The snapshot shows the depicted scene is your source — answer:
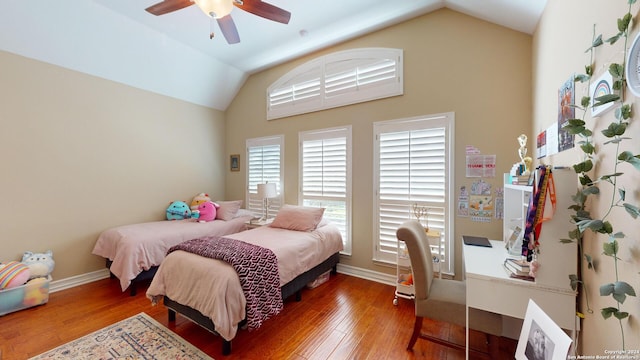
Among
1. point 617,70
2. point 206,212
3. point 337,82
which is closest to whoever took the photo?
point 617,70

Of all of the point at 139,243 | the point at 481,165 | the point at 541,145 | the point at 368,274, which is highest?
the point at 541,145

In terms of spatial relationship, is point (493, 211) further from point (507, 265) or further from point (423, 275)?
point (423, 275)

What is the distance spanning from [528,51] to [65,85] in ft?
16.9

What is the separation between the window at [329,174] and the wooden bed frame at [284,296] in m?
0.38

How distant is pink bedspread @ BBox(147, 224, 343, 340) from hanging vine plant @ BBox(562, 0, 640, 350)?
1934 millimetres

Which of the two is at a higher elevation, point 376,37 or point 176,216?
point 376,37

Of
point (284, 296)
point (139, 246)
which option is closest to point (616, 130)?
point (284, 296)

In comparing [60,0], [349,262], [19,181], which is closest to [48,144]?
[19,181]

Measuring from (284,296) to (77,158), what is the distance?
315cm

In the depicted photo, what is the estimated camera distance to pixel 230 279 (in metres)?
1.75

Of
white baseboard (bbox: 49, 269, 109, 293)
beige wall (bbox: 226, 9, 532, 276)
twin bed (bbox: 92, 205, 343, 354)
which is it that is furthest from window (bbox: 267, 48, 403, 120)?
white baseboard (bbox: 49, 269, 109, 293)

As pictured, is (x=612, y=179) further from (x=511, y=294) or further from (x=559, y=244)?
(x=511, y=294)

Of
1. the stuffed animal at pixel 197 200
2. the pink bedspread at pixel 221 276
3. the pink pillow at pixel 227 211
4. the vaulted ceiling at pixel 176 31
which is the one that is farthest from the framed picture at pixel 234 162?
the pink bedspread at pixel 221 276

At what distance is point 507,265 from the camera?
156cm
